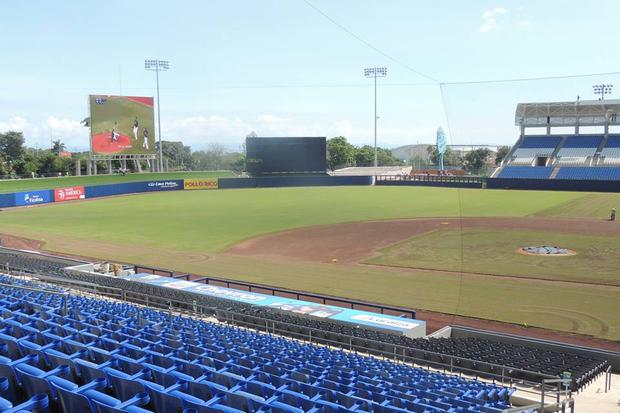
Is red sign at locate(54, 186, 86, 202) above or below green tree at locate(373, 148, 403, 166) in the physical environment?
below

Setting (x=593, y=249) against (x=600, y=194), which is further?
(x=600, y=194)

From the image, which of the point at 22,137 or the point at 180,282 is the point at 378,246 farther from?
the point at 22,137

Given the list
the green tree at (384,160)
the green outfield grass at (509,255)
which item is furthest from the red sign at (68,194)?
the green tree at (384,160)

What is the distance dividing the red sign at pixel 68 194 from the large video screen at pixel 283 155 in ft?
81.3

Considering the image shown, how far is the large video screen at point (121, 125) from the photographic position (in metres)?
70.9

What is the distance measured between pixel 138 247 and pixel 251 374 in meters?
27.4

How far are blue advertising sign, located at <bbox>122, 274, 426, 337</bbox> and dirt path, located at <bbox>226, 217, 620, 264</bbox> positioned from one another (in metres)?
10.8

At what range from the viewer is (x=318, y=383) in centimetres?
683

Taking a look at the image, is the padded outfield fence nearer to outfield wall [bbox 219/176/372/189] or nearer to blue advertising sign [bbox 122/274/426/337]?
outfield wall [bbox 219/176/372/189]


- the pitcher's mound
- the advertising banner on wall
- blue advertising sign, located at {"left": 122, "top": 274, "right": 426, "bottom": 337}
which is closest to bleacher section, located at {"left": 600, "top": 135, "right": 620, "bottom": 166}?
the pitcher's mound

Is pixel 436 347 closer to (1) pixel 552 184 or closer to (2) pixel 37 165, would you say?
(1) pixel 552 184

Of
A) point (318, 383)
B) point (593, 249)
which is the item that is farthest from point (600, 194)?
point (318, 383)

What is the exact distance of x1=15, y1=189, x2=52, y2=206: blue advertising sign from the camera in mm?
56156

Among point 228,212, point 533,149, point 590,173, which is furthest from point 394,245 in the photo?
point 590,173
